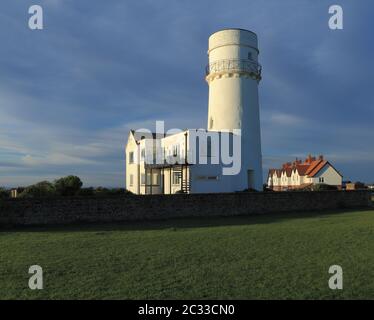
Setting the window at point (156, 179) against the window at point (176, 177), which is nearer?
the window at point (176, 177)

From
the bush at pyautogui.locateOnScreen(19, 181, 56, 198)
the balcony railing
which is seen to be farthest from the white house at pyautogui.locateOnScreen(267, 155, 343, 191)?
the bush at pyautogui.locateOnScreen(19, 181, 56, 198)

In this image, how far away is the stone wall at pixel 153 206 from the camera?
49.8ft

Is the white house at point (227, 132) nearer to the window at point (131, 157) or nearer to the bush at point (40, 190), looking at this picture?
the window at point (131, 157)

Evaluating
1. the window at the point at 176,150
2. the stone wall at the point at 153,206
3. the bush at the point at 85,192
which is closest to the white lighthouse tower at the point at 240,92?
the window at the point at 176,150

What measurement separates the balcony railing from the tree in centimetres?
1275

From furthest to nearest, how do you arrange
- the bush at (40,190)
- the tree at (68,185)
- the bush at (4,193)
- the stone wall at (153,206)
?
the tree at (68,185)
the bush at (40,190)
the bush at (4,193)
the stone wall at (153,206)

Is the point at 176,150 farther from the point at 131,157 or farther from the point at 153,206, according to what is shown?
the point at 153,206

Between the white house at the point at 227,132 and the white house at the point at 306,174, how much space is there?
85.2ft

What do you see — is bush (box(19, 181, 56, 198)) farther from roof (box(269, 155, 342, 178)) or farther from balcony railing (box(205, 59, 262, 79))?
roof (box(269, 155, 342, 178))

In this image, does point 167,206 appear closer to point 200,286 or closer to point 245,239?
point 245,239

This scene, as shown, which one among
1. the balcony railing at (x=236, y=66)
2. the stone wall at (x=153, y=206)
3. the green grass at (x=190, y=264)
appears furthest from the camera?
the balcony railing at (x=236, y=66)

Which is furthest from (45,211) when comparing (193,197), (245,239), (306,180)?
(306,180)

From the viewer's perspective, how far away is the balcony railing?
2602 centimetres

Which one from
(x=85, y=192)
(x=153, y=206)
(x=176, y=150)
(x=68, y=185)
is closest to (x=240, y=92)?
(x=176, y=150)
